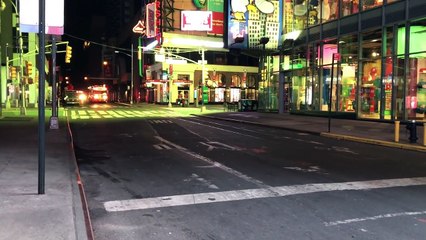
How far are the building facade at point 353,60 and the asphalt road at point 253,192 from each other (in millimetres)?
9831

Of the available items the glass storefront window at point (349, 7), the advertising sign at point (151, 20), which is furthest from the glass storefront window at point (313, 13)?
the advertising sign at point (151, 20)

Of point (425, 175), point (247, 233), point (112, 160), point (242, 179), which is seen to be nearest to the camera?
point (247, 233)

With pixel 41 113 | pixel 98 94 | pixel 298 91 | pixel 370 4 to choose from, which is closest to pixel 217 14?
pixel 98 94

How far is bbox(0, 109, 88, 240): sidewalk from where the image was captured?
5.86 meters

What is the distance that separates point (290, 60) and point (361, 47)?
31.8 ft

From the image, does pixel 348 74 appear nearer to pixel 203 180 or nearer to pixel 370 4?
pixel 370 4

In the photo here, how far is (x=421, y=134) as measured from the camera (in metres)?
20.6

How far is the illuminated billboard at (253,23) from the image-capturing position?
46.1 meters

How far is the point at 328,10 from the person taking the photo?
1334 inches

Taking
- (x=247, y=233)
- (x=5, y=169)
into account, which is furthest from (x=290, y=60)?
(x=247, y=233)

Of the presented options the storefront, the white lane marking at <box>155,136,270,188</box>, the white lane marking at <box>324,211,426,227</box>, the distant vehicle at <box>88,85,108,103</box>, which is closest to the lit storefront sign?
the storefront

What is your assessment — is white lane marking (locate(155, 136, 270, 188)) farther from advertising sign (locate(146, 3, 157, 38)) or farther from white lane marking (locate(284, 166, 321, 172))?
advertising sign (locate(146, 3, 157, 38))

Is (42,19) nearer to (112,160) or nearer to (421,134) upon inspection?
(112,160)

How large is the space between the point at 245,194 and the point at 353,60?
2453 centimetres
